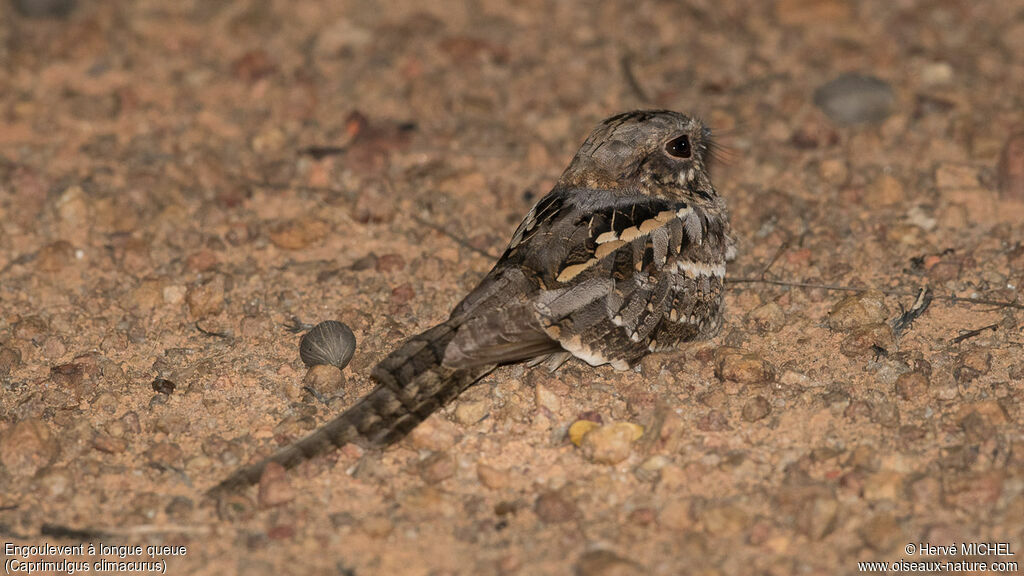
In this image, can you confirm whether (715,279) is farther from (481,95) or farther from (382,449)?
(481,95)

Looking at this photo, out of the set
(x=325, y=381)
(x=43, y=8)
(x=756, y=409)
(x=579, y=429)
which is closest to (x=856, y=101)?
(x=756, y=409)

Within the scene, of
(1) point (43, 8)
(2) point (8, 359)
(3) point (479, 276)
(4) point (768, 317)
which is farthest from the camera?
(1) point (43, 8)

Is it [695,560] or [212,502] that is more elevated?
[212,502]

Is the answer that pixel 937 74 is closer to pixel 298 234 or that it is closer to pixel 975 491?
pixel 975 491

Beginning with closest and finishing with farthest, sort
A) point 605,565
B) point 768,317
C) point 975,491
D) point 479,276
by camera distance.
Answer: point 605,565 < point 975,491 < point 768,317 < point 479,276

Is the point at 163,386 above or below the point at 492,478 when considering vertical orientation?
above

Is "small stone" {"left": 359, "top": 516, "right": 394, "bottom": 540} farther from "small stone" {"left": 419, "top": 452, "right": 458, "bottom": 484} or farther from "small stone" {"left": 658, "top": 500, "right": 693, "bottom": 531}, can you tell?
"small stone" {"left": 658, "top": 500, "right": 693, "bottom": 531}

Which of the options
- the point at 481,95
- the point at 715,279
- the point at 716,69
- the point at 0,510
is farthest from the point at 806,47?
the point at 0,510

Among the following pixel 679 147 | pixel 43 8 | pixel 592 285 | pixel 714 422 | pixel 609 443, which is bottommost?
pixel 714 422
